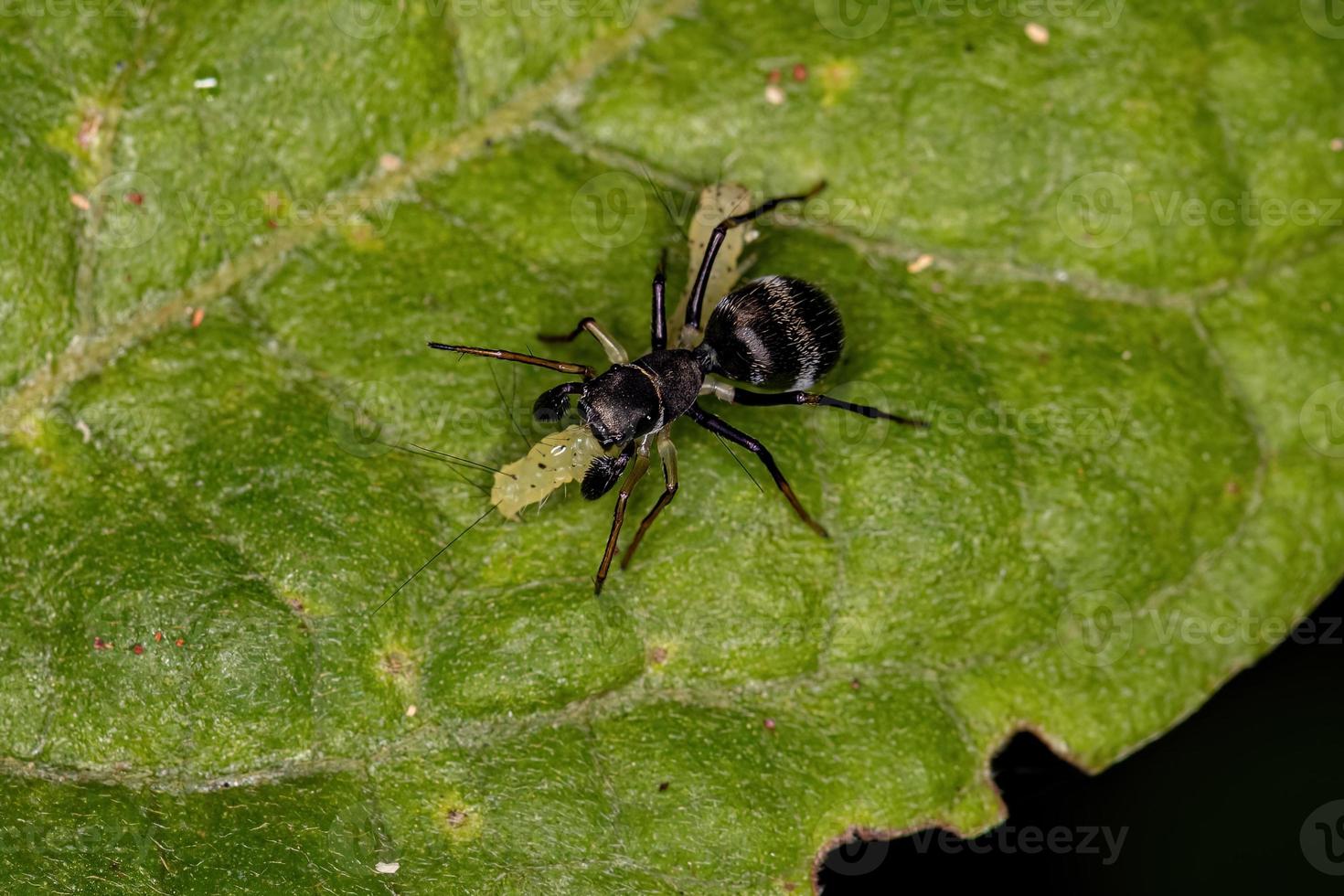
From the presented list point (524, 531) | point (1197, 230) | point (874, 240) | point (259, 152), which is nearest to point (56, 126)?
point (259, 152)

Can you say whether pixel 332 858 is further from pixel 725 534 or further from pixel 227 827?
pixel 725 534
